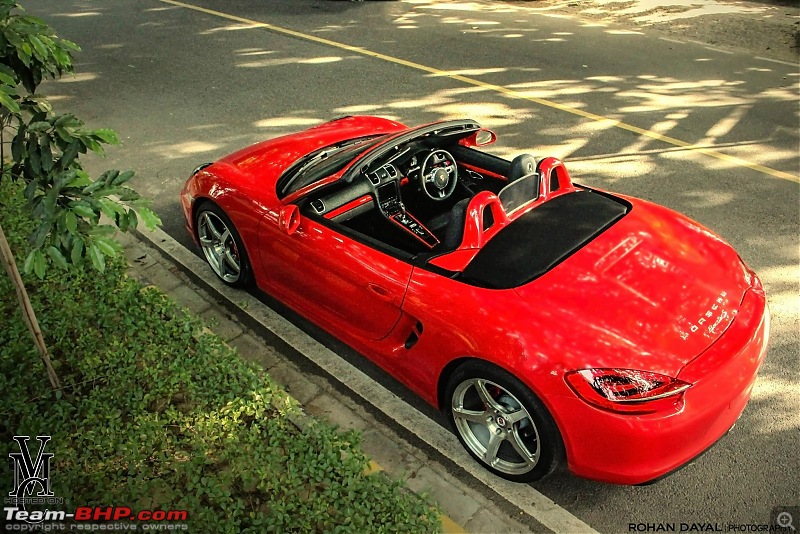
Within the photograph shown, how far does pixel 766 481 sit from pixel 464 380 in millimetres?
1725

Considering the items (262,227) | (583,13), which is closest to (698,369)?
(262,227)

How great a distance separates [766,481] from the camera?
11.5 ft

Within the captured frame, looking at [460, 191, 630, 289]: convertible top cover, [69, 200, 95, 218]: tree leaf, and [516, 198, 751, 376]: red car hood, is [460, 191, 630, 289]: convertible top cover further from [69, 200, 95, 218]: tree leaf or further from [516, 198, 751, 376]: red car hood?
[69, 200, 95, 218]: tree leaf

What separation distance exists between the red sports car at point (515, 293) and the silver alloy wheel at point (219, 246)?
155mm

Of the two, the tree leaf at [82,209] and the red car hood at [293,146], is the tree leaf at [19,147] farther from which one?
the red car hood at [293,146]

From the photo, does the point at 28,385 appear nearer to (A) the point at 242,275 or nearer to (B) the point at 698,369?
(A) the point at 242,275

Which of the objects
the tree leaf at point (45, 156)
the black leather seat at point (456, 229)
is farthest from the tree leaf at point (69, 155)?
the black leather seat at point (456, 229)

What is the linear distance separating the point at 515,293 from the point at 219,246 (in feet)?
8.66

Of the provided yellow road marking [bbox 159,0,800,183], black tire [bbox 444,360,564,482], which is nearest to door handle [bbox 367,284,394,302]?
black tire [bbox 444,360,564,482]

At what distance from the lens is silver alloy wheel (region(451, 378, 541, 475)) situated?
3377 millimetres

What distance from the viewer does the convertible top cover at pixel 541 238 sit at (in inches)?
136

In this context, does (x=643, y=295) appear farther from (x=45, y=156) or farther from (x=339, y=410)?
(x=45, y=156)

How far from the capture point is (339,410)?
4.05 m

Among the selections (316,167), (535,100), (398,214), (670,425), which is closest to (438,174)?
(398,214)
